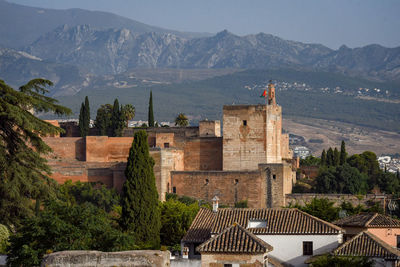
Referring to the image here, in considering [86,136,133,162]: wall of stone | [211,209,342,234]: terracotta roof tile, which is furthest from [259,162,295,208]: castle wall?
[211,209,342,234]: terracotta roof tile

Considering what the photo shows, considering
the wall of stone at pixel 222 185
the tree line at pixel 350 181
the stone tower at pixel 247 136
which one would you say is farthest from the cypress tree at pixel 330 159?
the wall of stone at pixel 222 185

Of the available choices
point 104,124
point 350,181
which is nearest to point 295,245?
point 350,181

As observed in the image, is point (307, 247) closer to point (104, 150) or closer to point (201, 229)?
point (201, 229)

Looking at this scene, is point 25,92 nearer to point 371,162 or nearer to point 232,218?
point 232,218

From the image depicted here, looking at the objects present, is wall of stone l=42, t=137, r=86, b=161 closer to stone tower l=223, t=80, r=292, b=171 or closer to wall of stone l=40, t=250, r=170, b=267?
stone tower l=223, t=80, r=292, b=171

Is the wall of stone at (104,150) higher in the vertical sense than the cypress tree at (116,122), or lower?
lower

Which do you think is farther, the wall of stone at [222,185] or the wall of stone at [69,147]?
the wall of stone at [69,147]

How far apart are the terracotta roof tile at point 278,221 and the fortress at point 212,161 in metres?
22.0

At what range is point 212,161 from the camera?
186 feet

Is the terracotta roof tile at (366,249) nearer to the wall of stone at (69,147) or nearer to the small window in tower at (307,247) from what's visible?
the small window in tower at (307,247)

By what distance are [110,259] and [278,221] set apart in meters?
13.6

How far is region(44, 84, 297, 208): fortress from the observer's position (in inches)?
2062

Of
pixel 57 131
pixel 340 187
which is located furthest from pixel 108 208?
pixel 57 131

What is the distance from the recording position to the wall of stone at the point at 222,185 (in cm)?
5241
